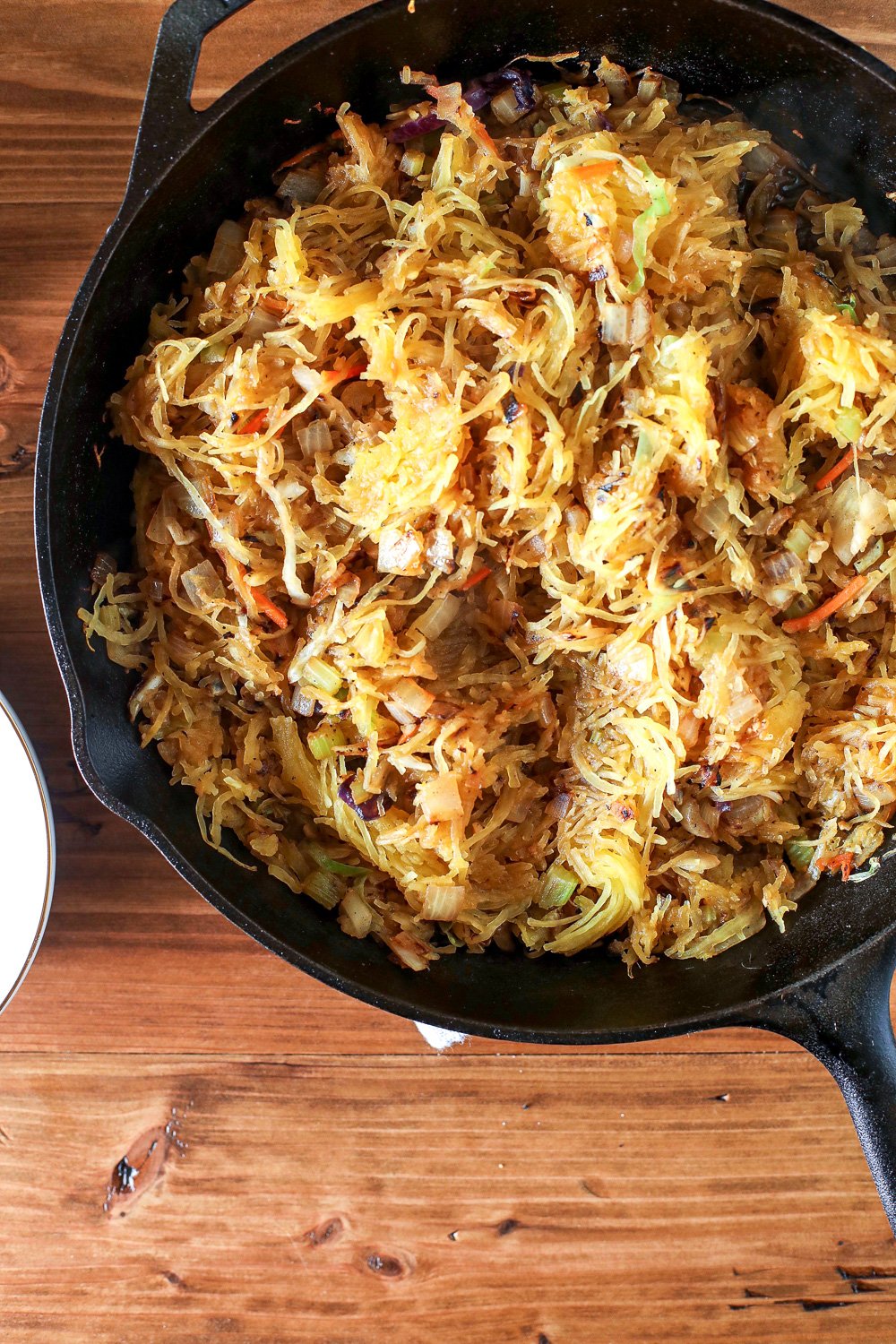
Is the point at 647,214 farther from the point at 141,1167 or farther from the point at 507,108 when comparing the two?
the point at 141,1167

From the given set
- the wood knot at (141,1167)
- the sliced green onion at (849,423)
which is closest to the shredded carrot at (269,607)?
the sliced green onion at (849,423)

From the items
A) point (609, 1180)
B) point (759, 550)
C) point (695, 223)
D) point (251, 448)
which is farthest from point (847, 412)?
point (609, 1180)

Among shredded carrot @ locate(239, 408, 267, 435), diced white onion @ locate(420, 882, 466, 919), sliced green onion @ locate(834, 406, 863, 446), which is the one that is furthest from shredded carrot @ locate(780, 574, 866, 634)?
shredded carrot @ locate(239, 408, 267, 435)

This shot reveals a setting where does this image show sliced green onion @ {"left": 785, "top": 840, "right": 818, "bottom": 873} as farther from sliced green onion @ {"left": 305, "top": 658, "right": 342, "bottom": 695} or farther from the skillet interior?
sliced green onion @ {"left": 305, "top": 658, "right": 342, "bottom": 695}

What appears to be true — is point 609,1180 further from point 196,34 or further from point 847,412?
Result: point 196,34

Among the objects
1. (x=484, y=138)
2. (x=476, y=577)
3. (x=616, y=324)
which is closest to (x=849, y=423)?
(x=616, y=324)

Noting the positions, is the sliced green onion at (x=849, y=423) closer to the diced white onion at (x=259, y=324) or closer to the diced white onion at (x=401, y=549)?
the diced white onion at (x=401, y=549)
